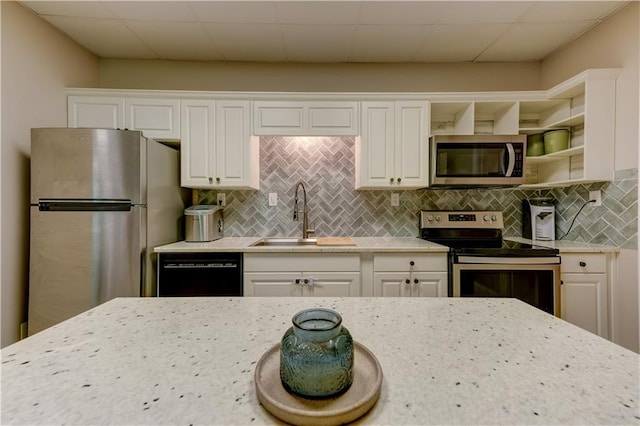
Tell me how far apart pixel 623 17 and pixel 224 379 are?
3.27 meters

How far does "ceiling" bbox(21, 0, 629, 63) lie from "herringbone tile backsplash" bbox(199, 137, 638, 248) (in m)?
0.83

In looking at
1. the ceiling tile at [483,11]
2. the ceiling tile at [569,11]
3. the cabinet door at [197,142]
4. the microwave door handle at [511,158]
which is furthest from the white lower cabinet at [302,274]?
the ceiling tile at [569,11]

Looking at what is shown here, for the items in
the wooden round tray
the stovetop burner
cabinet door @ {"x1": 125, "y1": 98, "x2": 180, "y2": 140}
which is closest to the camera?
the wooden round tray

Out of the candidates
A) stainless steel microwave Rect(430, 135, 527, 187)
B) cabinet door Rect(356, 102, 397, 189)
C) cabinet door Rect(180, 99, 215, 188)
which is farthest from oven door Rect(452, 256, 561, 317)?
cabinet door Rect(180, 99, 215, 188)

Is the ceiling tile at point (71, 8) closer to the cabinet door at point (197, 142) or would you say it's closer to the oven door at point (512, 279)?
the cabinet door at point (197, 142)

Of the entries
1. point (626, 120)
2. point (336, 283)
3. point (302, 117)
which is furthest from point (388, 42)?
point (336, 283)

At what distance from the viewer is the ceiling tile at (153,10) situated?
6.55 ft

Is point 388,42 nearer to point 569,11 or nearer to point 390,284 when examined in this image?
point 569,11

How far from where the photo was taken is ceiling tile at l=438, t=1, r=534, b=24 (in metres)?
1.99

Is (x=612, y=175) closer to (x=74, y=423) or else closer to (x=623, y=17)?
(x=623, y=17)

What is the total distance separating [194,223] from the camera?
2.36 meters

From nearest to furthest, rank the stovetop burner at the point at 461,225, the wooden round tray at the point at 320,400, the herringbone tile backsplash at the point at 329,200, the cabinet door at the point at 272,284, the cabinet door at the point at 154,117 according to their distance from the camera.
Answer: the wooden round tray at the point at 320,400, the cabinet door at the point at 272,284, the cabinet door at the point at 154,117, the stovetop burner at the point at 461,225, the herringbone tile backsplash at the point at 329,200

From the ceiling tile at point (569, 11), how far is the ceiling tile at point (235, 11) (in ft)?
6.39

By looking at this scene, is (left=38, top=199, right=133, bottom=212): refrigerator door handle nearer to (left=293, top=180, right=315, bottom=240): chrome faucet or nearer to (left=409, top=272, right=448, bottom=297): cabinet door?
(left=293, top=180, right=315, bottom=240): chrome faucet
